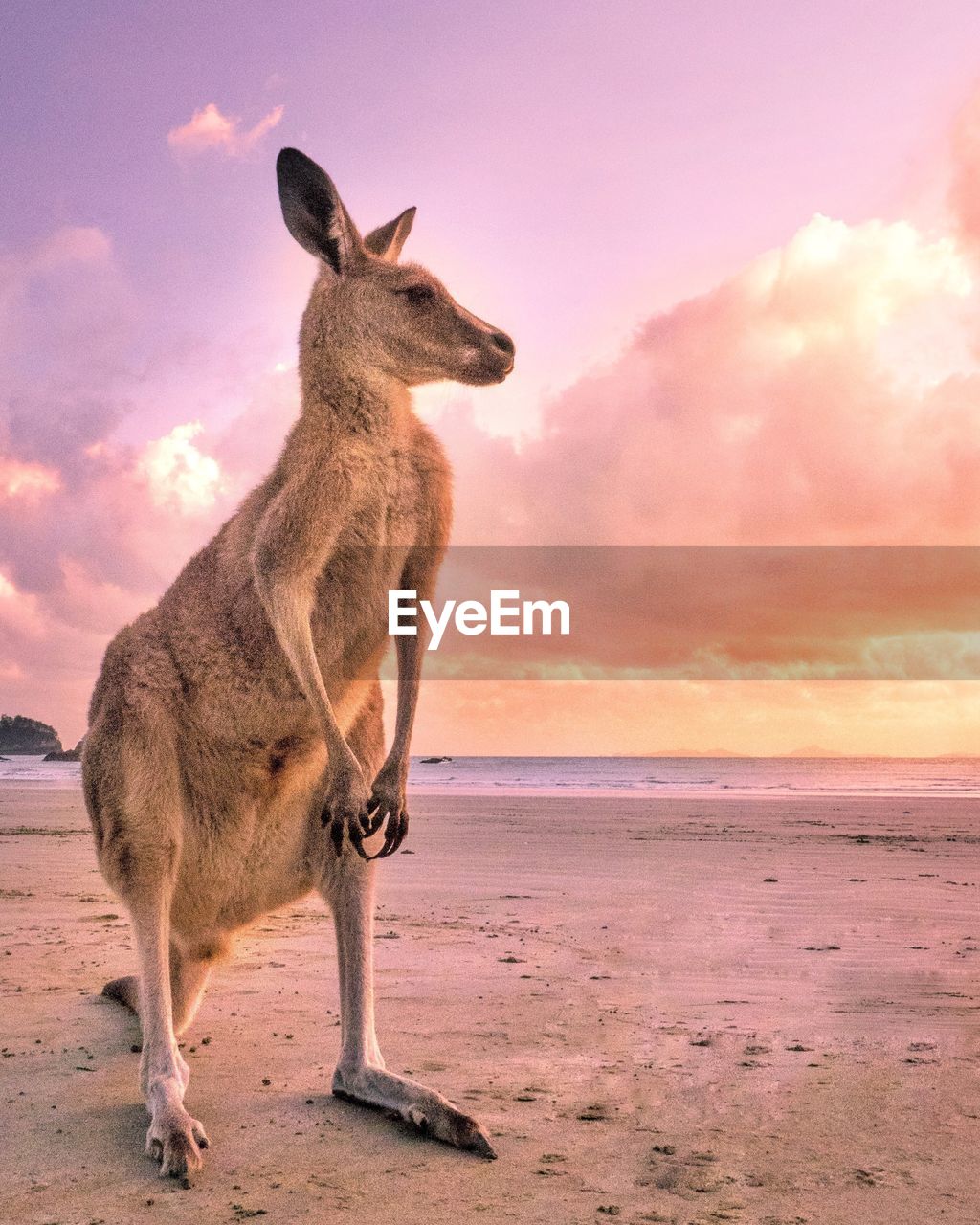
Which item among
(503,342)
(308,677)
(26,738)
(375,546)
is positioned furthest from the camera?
(26,738)

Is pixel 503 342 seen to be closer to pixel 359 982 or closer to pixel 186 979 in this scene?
pixel 359 982

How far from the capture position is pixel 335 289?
373 centimetres

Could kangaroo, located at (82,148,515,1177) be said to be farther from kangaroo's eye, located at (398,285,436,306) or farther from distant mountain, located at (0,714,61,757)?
distant mountain, located at (0,714,61,757)

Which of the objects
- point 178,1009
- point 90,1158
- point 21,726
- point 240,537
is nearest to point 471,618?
point 240,537

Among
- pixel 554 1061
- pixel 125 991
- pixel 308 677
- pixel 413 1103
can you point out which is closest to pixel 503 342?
pixel 308 677

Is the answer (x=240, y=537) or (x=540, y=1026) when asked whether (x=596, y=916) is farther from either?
(x=240, y=537)

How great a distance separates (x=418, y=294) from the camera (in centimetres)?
372

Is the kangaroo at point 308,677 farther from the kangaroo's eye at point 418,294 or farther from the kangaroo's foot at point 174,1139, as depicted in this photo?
the kangaroo's foot at point 174,1139

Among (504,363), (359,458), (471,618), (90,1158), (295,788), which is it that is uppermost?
(504,363)

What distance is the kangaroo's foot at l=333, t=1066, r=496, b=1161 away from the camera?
127 inches

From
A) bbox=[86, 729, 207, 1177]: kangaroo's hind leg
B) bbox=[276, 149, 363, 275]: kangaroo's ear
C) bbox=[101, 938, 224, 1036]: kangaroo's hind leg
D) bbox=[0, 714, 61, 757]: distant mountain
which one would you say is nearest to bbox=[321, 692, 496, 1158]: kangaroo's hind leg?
bbox=[86, 729, 207, 1177]: kangaroo's hind leg

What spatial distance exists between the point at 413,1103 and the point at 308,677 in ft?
4.37

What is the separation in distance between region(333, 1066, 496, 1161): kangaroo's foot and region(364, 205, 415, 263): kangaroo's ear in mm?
2728

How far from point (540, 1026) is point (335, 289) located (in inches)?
118
